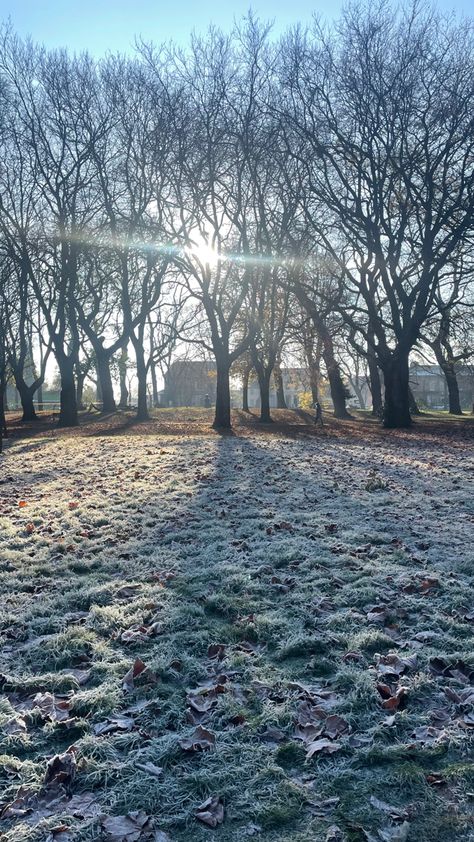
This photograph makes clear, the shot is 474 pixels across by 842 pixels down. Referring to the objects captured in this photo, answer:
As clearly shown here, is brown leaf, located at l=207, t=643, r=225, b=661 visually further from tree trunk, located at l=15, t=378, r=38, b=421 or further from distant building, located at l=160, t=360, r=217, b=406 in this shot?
distant building, located at l=160, t=360, r=217, b=406

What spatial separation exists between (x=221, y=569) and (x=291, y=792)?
10.0 ft

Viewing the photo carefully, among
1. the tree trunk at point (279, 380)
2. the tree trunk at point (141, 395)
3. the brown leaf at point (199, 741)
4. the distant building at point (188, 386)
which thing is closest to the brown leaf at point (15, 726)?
the brown leaf at point (199, 741)

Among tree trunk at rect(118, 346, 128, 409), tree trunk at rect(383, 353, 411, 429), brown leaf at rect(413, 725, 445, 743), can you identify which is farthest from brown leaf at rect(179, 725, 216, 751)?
tree trunk at rect(118, 346, 128, 409)

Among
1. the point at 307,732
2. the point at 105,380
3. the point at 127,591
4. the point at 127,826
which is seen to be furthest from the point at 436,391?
the point at 127,826

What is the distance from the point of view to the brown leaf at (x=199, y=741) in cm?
313

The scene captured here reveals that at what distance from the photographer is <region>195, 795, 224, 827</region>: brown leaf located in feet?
8.71

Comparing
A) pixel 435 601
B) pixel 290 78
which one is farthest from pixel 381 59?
pixel 435 601

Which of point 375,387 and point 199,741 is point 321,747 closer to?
point 199,741

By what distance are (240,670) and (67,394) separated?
26.6 metres

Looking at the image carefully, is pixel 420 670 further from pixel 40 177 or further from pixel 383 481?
pixel 40 177

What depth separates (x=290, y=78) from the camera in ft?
67.8

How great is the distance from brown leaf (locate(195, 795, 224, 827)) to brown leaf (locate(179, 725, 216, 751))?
1.16 ft

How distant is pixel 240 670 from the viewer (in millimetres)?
3977

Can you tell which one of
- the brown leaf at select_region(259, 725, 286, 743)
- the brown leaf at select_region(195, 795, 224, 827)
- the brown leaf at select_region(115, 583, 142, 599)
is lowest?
the brown leaf at select_region(195, 795, 224, 827)
